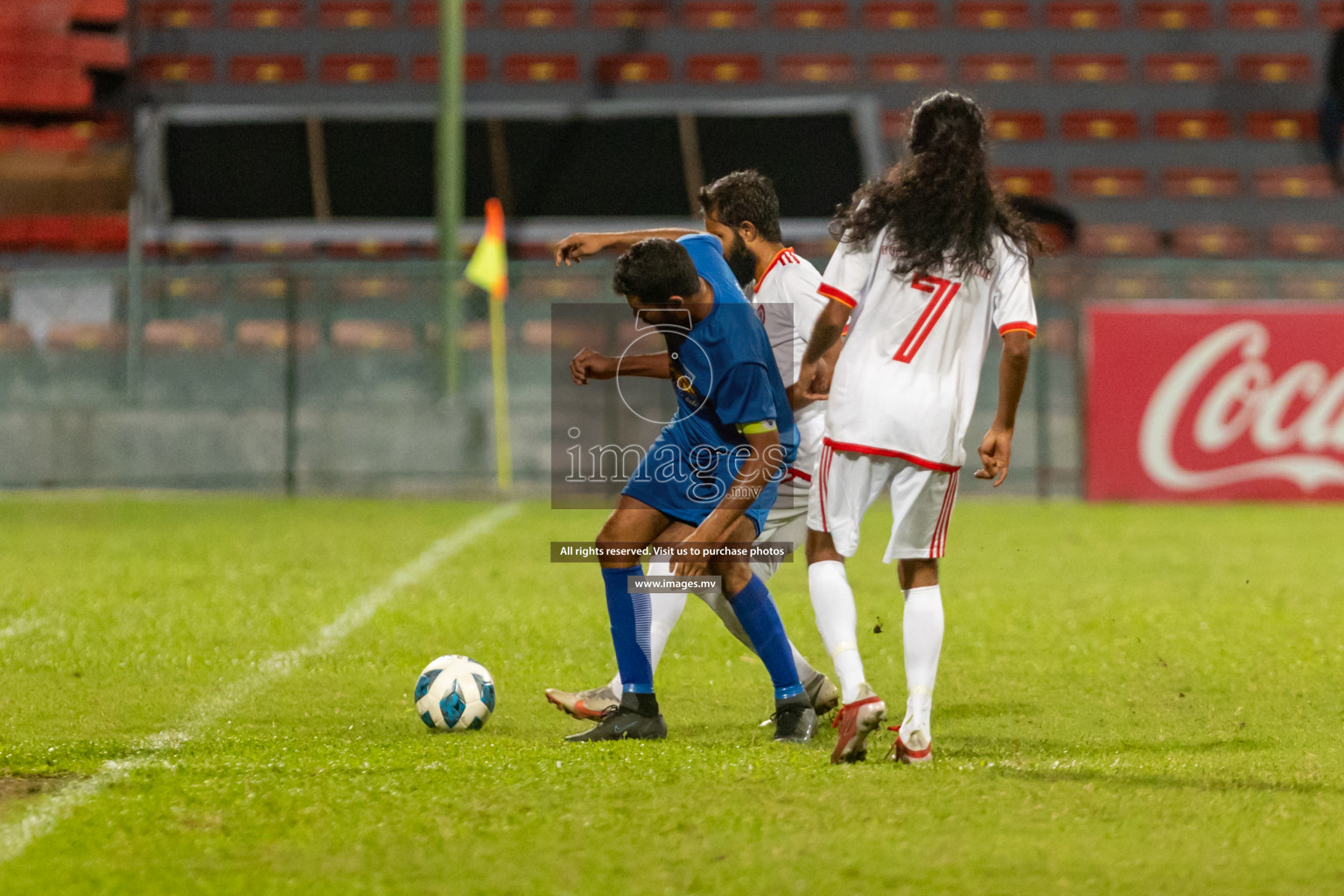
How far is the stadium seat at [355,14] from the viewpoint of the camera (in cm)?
2450

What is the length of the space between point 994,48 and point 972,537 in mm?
13073

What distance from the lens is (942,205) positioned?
4.60m

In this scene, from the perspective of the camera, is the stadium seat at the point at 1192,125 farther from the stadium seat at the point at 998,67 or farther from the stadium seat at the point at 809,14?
the stadium seat at the point at 809,14

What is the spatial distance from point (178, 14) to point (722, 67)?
8237 mm

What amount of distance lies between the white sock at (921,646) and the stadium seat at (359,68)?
20352mm

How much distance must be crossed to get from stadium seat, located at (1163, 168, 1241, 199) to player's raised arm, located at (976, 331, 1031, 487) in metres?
18.8

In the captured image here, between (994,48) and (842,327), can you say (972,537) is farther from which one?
(994,48)

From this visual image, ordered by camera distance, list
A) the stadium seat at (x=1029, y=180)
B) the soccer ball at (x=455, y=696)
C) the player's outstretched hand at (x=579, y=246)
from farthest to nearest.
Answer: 1. the stadium seat at (x=1029, y=180)
2. the soccer ball at (x=455, y=696)
3. the player's outstretched hand at (x=579, y=246)

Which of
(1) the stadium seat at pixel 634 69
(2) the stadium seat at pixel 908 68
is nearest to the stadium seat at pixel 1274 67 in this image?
(2) the stadium seat at pixel 908 68

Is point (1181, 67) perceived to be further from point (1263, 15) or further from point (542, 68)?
point (542, 68)

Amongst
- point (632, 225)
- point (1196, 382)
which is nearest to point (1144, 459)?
point (1196, 382)

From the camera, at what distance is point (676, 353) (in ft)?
16.3

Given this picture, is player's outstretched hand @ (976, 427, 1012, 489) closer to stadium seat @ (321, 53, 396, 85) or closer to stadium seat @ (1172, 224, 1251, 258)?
stadium seat @ (1172, 224, 1251, 258)

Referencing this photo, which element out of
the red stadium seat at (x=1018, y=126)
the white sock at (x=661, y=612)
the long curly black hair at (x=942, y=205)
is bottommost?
the white sock at (x=661, y=612)
